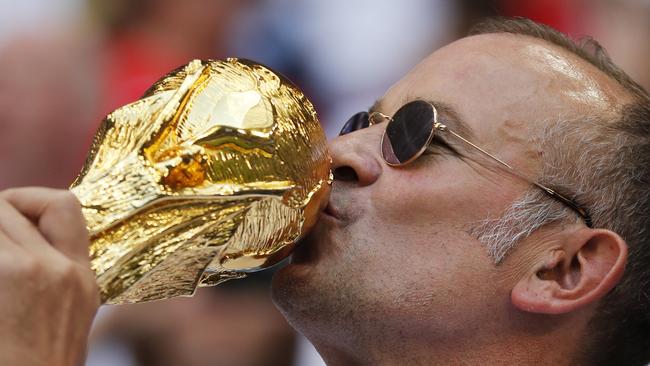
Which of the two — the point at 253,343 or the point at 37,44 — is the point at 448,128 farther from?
the point at 37,44

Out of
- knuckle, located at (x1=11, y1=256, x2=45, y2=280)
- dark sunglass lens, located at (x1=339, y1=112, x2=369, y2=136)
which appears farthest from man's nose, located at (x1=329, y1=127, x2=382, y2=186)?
knuckle, located at (x1=11, y1=256, x2=45, y2=280)

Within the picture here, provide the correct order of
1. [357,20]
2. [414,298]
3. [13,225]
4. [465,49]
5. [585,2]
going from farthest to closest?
[585,2] < [357,20] < [465,49] < [414,298] < [13,225]

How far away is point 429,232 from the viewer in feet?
6.49

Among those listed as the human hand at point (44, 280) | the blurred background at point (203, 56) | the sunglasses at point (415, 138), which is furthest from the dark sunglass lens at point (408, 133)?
the blurred background at point (203, 56)

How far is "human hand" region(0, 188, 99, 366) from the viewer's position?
4.49 ft

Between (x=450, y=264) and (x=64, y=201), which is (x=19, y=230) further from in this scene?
(x=450, y=264)

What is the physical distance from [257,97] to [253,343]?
5.17ft

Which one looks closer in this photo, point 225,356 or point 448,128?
point 448,128

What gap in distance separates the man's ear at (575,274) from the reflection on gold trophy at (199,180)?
16.5 inches

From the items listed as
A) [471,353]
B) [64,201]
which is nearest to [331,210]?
[471,353]

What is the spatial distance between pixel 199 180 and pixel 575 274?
75 centimetres

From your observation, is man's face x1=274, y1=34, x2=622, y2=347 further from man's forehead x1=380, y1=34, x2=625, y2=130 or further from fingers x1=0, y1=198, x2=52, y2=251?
fingers x1=0, y1=198, x2=52, y2=251

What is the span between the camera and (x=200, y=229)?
1.69 m

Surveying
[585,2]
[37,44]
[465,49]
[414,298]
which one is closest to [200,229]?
[414,298]
